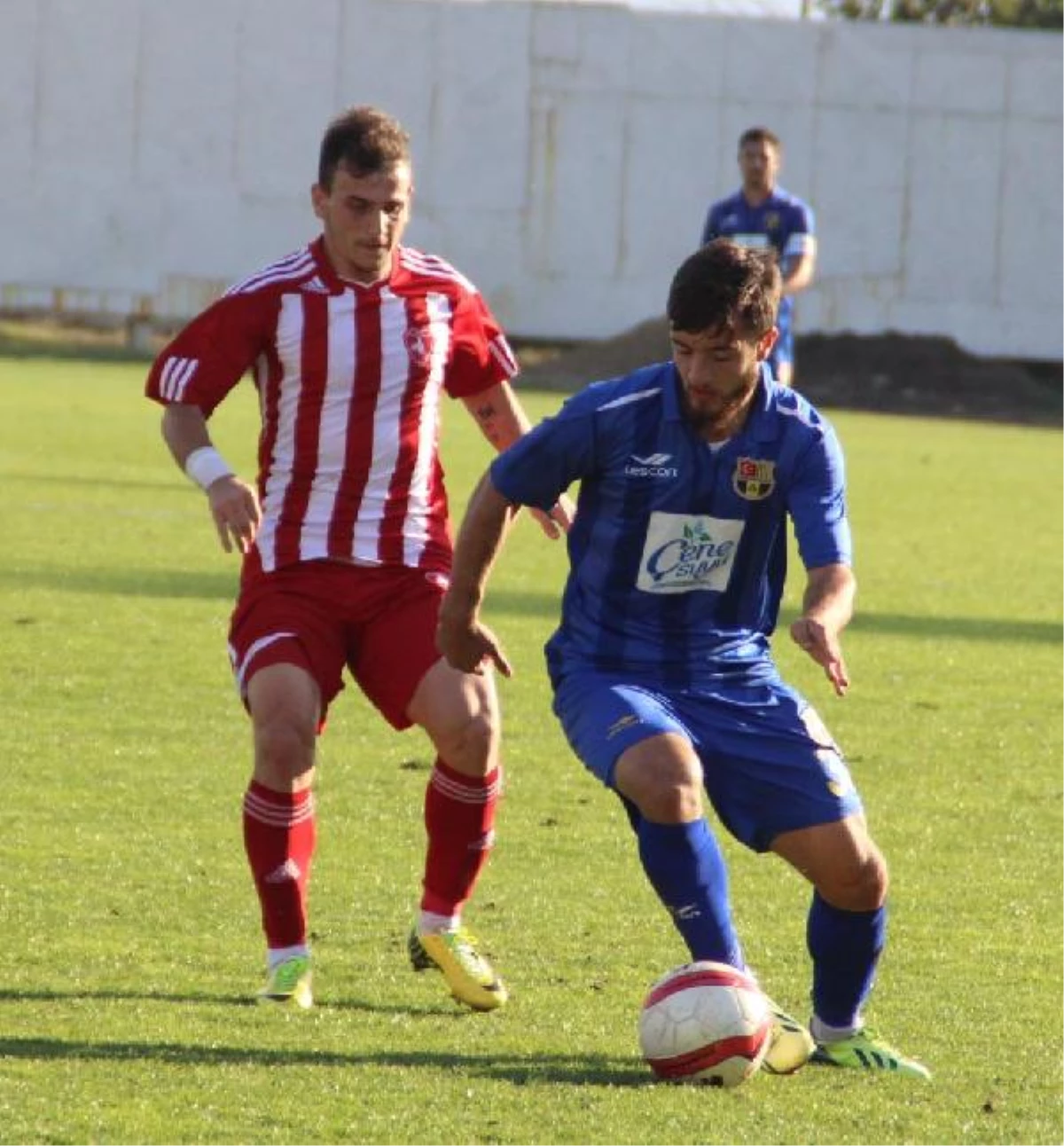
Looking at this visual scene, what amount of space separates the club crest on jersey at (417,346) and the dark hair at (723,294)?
3.69 ft

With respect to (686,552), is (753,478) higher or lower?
higher

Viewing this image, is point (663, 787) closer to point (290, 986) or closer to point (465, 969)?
point (465, 969)

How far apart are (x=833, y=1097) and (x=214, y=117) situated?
35.0 metres

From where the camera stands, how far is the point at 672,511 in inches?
204

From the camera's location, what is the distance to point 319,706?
18.7 ft

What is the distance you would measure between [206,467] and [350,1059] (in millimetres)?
1370

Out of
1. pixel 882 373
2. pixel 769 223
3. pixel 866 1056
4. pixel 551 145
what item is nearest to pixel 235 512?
pixel 866 1056

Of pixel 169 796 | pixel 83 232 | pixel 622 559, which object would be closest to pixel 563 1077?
pixel 622 559

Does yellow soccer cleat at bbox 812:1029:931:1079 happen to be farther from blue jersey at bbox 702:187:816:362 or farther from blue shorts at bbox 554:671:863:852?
blue jersey at bbox 702:187:816:362

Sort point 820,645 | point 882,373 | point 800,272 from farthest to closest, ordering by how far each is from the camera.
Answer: point 882,373, point 800,272, point 820,645

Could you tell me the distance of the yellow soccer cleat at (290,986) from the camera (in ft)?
18.0

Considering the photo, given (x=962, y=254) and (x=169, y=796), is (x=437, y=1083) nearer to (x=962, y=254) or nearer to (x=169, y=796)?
(x=169, y=796)

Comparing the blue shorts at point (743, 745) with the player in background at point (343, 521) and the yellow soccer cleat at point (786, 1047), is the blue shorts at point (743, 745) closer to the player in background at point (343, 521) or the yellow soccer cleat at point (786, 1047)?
the yellow soccer cleat at point (786, 1047)

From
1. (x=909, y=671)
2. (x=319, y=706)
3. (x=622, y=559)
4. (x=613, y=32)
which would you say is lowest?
(x=909, y=671)
